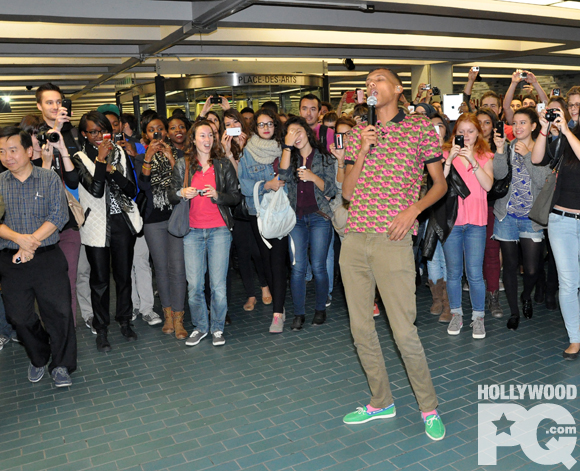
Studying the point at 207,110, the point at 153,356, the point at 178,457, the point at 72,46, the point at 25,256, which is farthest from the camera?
the point at 72,46

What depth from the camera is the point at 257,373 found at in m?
4.28

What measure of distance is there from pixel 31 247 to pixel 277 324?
221 cm

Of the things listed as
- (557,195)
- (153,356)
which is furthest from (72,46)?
(557,195)

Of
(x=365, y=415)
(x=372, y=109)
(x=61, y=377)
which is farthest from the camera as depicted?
(x=61, y=377)

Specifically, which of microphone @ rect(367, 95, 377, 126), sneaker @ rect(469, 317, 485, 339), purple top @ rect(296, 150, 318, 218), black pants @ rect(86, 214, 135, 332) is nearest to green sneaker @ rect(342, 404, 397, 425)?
sneaker @ rect(469, 317, 485, 339)

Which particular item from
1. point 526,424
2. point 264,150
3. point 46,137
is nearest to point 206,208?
point 264,150

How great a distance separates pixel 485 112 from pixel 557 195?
142cm

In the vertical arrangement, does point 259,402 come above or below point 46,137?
below

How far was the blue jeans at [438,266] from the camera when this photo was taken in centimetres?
523

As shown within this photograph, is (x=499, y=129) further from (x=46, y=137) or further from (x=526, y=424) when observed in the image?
(x=46, y=137)

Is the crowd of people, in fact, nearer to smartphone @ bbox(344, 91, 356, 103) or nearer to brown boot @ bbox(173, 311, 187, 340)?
brown boot @ bbox(173, 311, 187, 340)

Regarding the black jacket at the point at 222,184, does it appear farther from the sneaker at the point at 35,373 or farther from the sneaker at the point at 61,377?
the sneaker at the point at 35,373

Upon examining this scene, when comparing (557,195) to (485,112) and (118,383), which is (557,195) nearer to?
(485,112)

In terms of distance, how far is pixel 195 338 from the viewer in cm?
501
